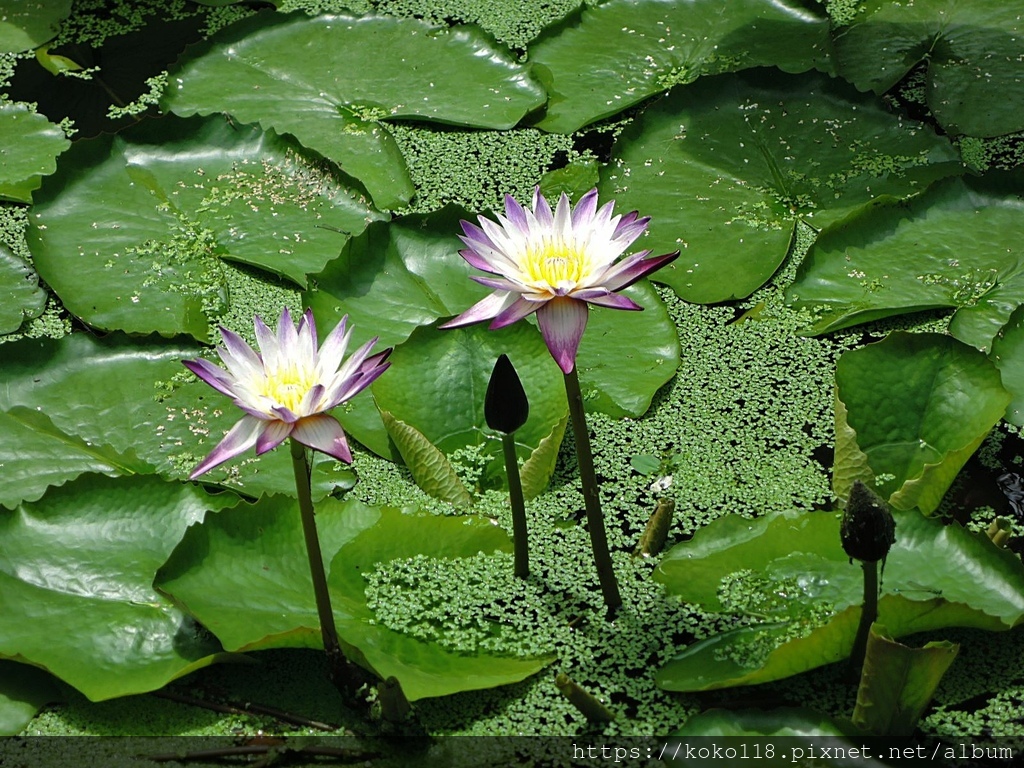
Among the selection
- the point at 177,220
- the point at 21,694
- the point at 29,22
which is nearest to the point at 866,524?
the point at 21,694

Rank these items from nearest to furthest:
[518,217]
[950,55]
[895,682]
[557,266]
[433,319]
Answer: [895,682]
[557,266]
[518,217]
[433,319]
[950,55]

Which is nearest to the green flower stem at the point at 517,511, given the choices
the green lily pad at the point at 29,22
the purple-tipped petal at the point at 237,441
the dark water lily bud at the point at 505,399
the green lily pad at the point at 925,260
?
the dark water lily bud at the point at 505,399

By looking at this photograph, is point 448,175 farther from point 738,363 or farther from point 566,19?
point 738,363

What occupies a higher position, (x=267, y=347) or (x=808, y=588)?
(x=267, y=347)

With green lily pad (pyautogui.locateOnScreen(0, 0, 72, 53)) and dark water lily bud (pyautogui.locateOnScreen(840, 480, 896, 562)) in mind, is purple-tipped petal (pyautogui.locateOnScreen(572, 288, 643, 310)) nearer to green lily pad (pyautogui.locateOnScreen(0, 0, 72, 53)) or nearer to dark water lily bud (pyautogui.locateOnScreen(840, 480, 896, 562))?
dark water lily bud (pyautogui.locateOnScreen(840, 480, 896, 562))

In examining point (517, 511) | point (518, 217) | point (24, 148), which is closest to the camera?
point (518, 217)

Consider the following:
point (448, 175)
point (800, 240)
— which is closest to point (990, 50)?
point (800, 240)

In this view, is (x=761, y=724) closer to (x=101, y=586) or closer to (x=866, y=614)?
(x=866, y=614)

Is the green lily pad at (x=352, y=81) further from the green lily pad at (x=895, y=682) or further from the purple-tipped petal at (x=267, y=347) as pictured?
the green lily pad at (x=895, y=682)
